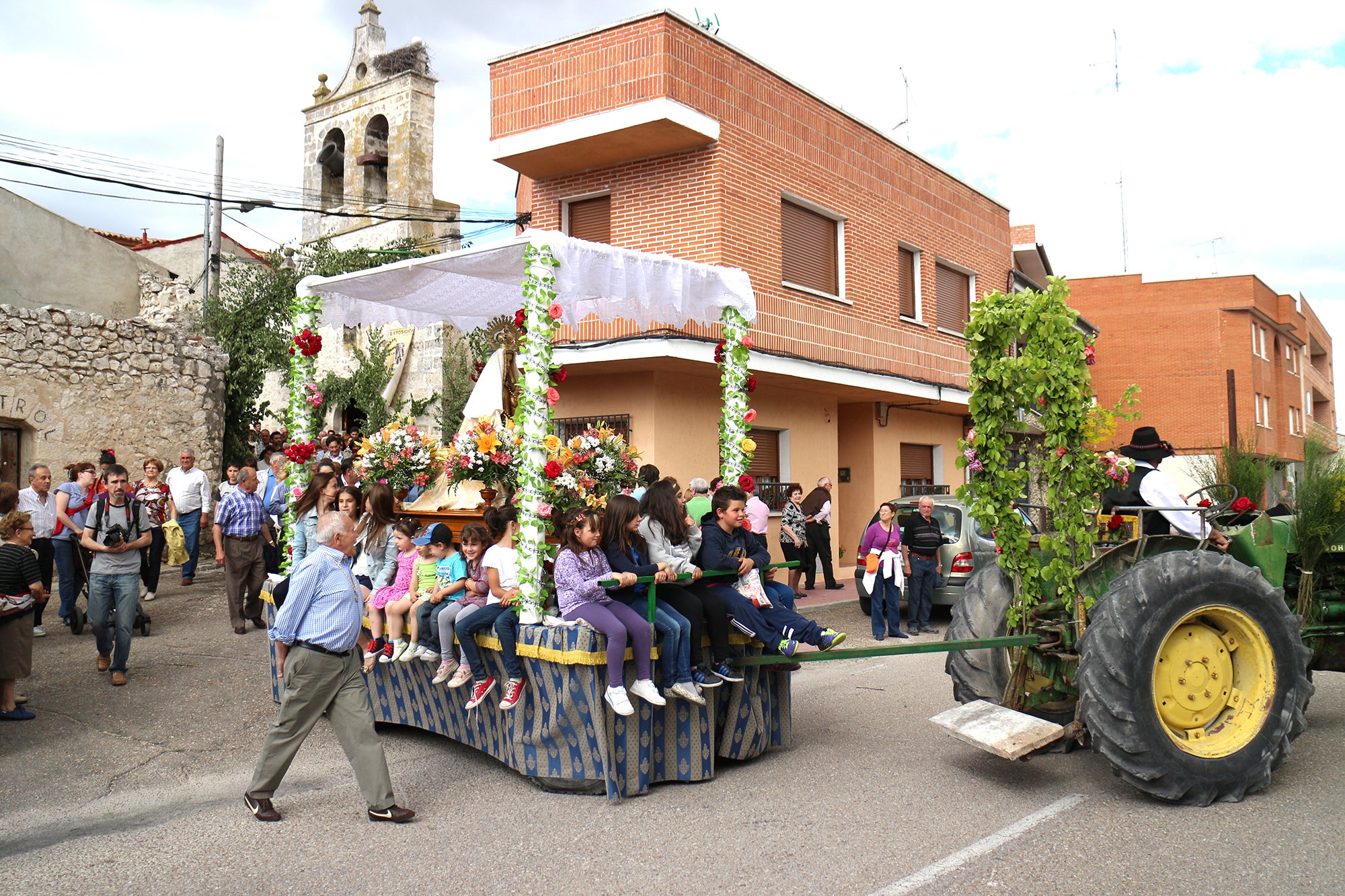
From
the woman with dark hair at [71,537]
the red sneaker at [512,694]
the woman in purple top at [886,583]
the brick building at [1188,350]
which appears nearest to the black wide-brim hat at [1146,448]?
the red sneaker at [512,694]

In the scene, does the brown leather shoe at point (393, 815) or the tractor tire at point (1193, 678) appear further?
the brown leather shoe at point (393, 815)

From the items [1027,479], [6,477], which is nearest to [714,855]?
[1027,479]

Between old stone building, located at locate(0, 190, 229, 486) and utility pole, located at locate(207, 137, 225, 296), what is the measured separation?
76.9 inches

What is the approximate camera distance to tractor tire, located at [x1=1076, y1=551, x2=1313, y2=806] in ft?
17.3

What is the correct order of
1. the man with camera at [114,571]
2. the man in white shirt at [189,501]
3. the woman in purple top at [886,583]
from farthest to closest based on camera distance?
the man in white shirt at [189,501] → the woman in purple top at [886,583] → the man with camera at [114,571]

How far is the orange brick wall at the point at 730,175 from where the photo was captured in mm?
14516

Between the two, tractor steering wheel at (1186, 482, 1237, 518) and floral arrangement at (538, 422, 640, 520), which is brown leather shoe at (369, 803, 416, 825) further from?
tractor steering wheel at (1186, 482, 1237, 518)

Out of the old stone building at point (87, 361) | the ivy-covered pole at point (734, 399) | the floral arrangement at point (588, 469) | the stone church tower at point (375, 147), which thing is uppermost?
the stone church tower at point (375, 147)

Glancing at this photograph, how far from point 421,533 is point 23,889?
146 inches

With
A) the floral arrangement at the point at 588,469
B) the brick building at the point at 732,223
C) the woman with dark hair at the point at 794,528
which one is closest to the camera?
the floral arrangement at the point at 588,469

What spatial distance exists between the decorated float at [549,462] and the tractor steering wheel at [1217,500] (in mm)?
2859

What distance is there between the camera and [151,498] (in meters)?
11.6

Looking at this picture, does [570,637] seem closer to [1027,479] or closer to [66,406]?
[1027,479]

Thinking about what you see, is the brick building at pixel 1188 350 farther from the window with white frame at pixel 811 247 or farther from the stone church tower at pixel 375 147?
the window with white frame at pixel 811 247
